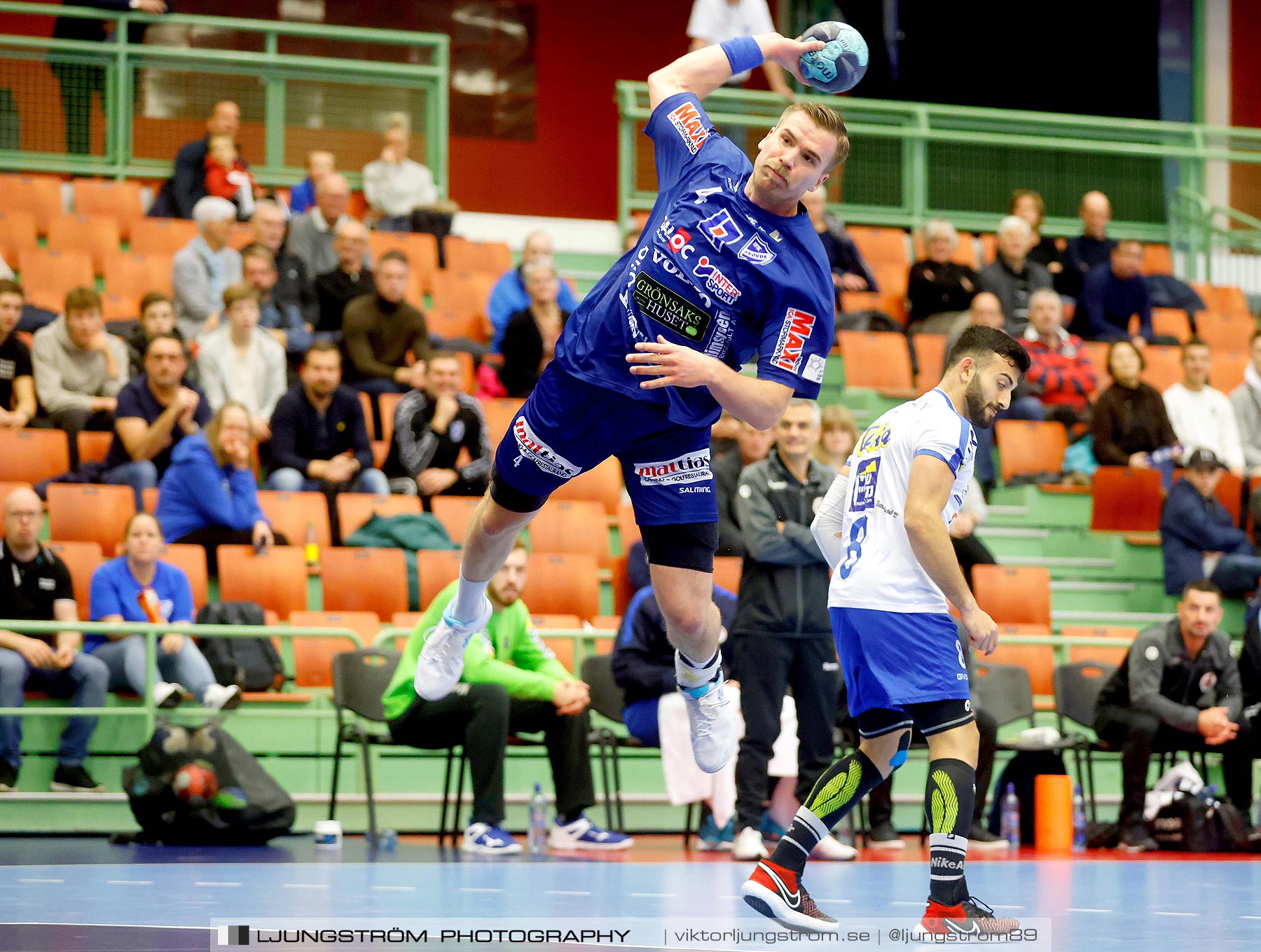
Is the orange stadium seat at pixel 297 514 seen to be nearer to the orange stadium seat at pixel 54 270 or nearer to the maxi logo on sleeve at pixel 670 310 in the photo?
the orange stadium seat at pixel 54 270

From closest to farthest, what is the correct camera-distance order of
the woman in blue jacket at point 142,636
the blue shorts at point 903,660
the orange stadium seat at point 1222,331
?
the blue shorts at point 903,660, the woman in blue jacket at point 142,636, the orange stadium seat at point 1222,331

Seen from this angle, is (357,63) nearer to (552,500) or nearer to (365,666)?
(552,500)

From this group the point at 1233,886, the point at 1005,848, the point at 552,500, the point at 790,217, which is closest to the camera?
the point at 790,217

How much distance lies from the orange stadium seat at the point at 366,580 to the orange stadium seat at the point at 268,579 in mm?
207

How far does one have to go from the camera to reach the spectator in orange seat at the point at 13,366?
11203 mm

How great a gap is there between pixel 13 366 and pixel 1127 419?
8395mm

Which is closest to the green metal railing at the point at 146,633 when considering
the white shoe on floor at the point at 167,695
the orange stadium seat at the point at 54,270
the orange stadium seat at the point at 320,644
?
the white shoe on floor at the point at 167,695

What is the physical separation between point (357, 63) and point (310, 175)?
1.18 metres

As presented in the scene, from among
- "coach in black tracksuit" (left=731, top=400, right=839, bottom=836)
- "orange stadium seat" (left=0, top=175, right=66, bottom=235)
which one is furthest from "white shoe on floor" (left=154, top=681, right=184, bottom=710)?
"orange stadium seat" (left=0, top=175, right=66, bottom=235)

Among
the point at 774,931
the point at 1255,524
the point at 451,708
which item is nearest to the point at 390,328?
the point at 451,708

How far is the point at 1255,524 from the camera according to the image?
1263 cm

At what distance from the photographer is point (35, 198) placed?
13.7 m

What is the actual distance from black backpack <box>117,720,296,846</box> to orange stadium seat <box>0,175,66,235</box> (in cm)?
622

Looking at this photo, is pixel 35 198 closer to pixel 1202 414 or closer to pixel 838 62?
pixel 1202 414
